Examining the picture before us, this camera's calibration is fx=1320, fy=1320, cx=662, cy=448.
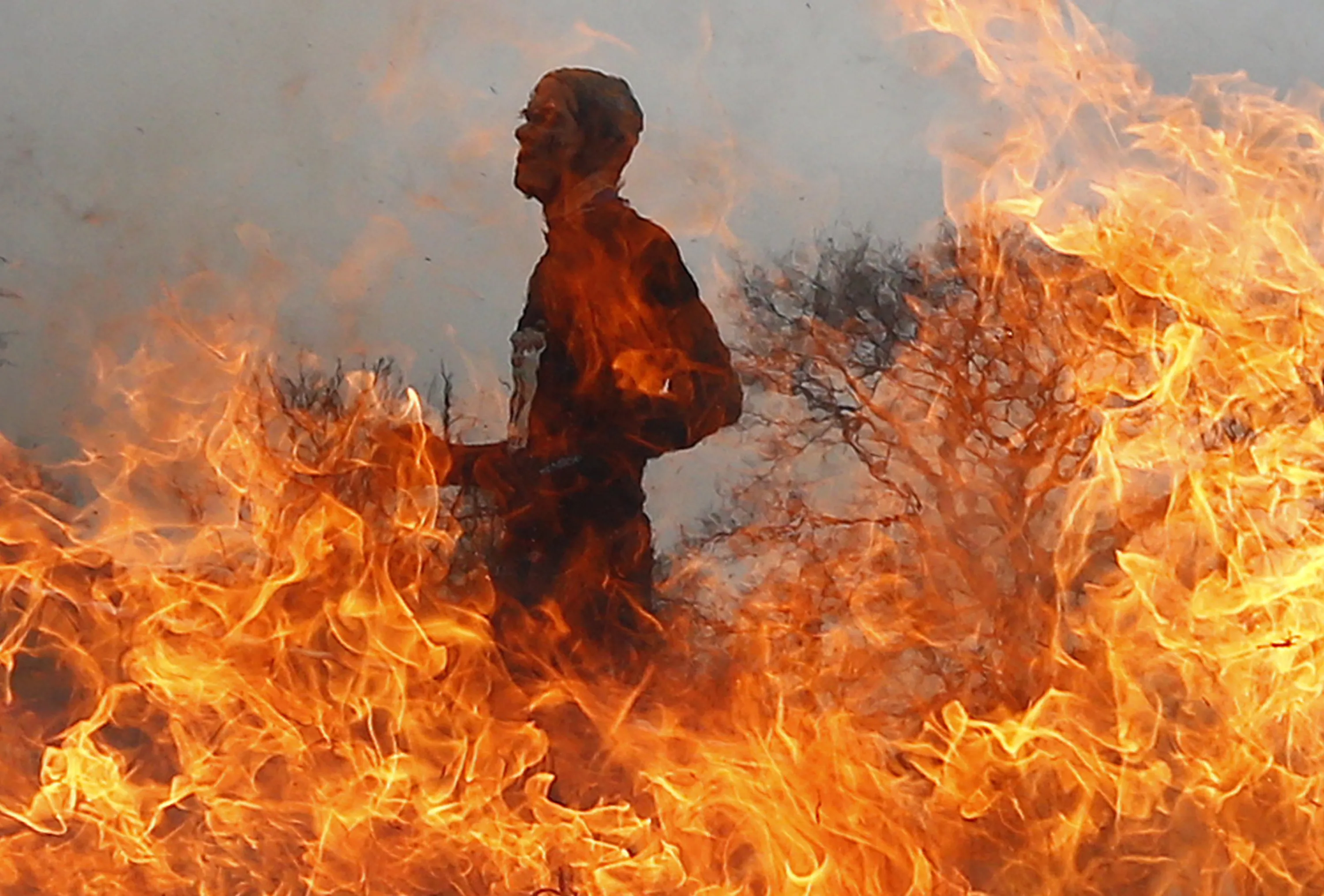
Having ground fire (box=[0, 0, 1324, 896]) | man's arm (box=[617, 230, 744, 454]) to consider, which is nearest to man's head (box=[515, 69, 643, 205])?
man's arm (box=[617, 230, 744, 454])

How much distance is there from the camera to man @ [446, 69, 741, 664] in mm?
1446

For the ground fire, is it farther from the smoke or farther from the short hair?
the short hair

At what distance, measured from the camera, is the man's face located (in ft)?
4.81

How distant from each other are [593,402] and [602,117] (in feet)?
1.04

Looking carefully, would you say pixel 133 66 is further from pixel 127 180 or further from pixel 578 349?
pixel 578 349

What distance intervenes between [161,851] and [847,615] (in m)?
0.74

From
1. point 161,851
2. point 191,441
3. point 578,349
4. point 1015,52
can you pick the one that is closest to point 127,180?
point 191,441

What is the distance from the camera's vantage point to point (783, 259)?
4.80ft

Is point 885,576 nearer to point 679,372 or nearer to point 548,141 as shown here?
point 679,372

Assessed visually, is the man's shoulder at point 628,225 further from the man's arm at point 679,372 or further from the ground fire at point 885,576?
the ground fire at point 885,576

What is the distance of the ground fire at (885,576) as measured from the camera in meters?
1.37

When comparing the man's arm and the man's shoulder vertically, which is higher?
the man's shoulder

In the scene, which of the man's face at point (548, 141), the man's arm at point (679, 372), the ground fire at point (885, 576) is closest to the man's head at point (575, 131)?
the man's face at point (548, 141)

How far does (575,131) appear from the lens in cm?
147
